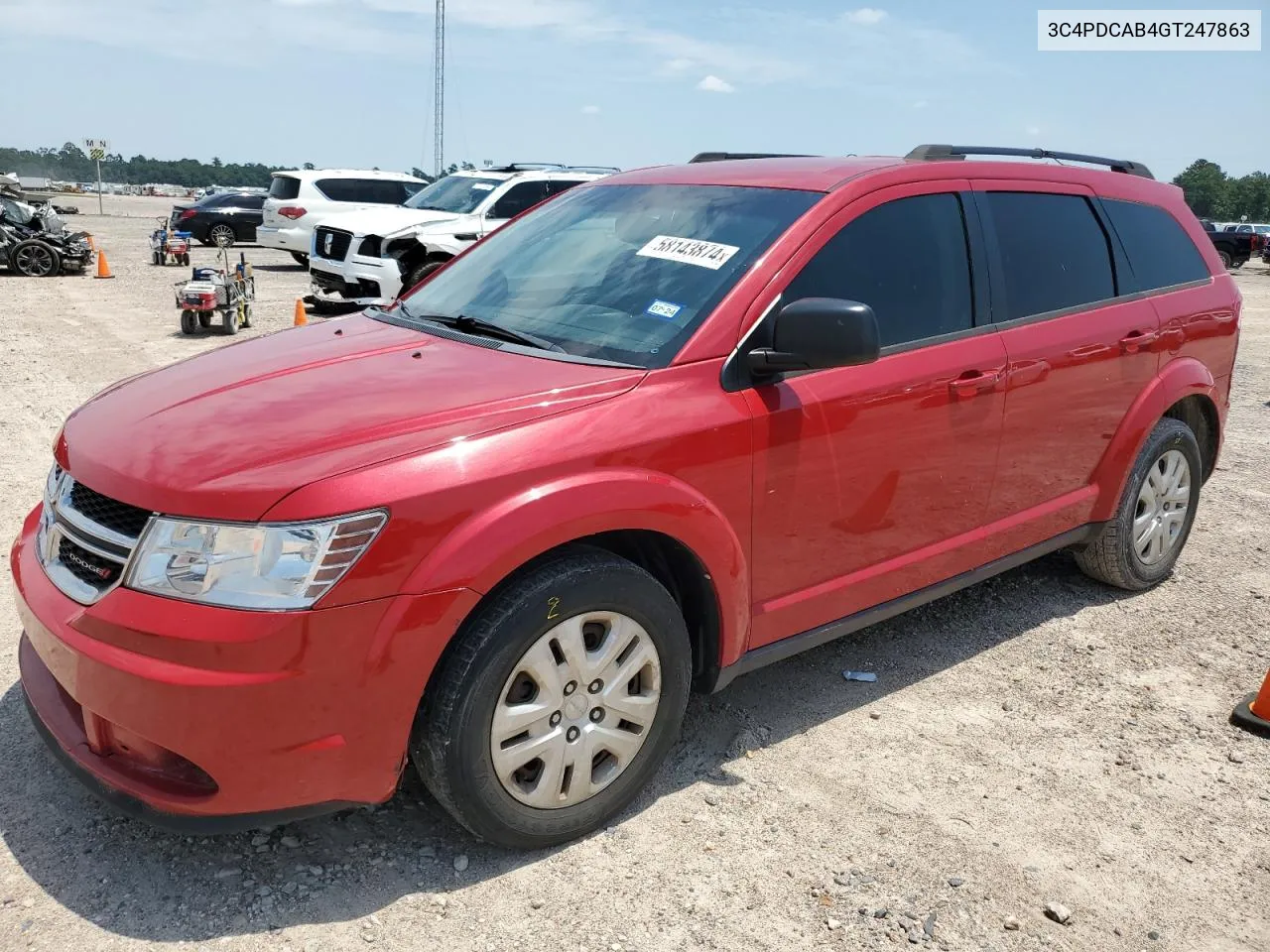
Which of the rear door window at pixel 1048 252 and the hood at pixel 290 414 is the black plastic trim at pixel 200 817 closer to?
the hood at pixel 290 414

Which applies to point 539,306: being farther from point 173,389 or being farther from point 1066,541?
point 1066,541

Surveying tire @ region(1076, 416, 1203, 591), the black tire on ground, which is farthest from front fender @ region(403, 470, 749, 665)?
the black tire on ground

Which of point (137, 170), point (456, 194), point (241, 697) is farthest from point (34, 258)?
point (137, 170)

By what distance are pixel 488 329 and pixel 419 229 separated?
1050cm

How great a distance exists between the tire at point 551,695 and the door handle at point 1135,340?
98.1 inches

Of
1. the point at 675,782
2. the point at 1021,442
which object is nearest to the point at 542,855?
the point at 675,782

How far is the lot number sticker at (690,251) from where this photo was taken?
329 cm

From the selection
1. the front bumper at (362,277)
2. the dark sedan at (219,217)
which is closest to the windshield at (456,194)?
the front bumper at (362,277)

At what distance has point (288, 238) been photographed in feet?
65.3

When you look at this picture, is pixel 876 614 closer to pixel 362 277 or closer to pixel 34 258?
pixel 362 277

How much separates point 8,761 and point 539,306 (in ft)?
7.10

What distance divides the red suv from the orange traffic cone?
937 mm

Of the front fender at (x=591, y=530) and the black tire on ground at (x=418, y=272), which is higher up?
the black tire on ground at (x=418, y=272)

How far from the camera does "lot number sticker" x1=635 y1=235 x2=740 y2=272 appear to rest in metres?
3.29
